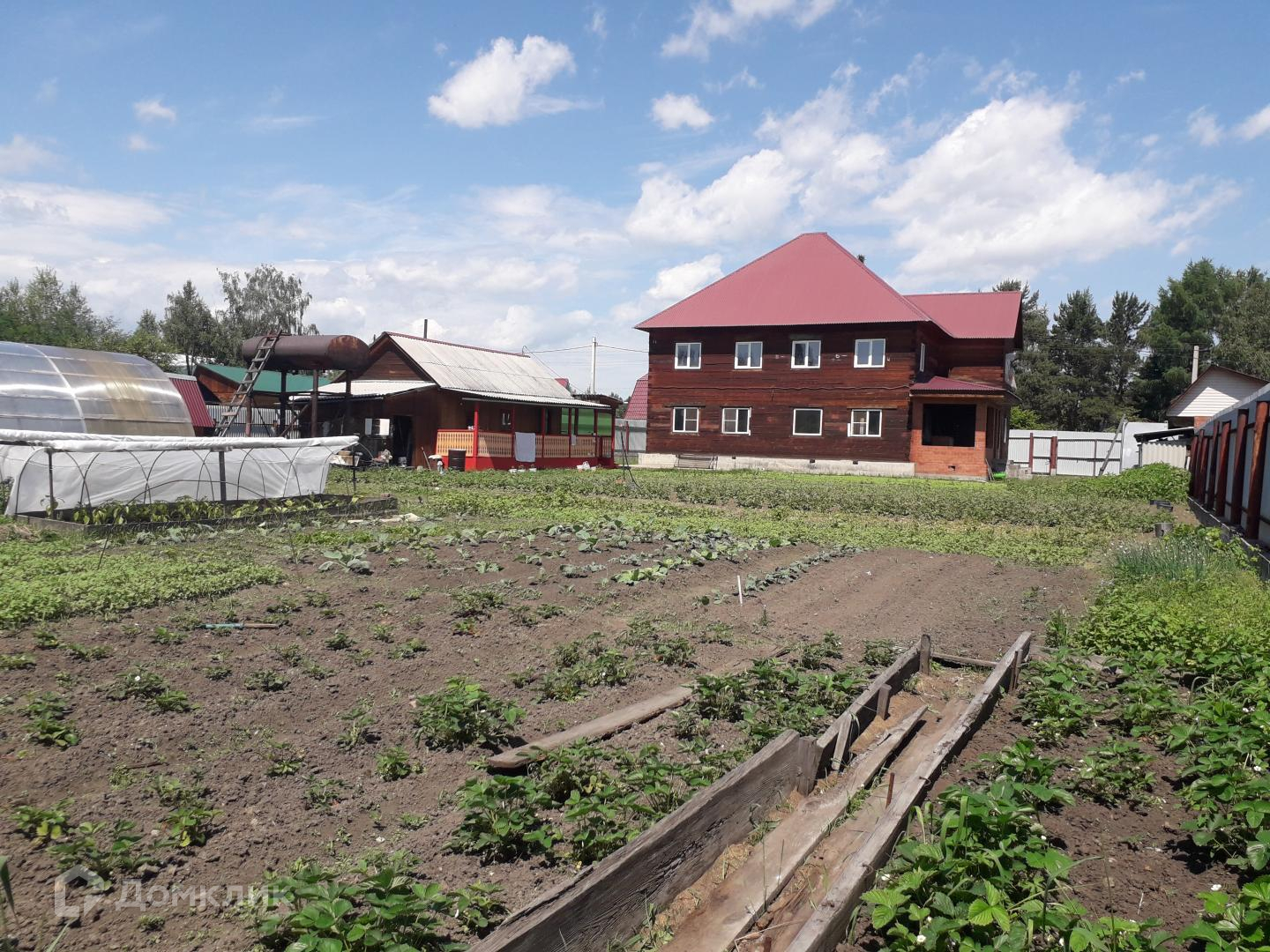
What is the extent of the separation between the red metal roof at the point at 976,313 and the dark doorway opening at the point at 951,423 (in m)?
3.28

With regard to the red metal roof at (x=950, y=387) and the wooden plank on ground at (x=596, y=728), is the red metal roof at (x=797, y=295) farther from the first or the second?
the wooden plank on ground at (x=596, y=728)

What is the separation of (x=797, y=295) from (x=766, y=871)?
36922mm

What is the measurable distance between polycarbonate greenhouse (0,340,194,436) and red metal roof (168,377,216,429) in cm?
1418

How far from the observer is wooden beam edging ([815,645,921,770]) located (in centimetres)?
519

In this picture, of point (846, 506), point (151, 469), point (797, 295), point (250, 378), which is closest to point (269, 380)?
point (250, 378)

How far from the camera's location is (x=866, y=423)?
120 ft

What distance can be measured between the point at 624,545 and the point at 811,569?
2.73 m

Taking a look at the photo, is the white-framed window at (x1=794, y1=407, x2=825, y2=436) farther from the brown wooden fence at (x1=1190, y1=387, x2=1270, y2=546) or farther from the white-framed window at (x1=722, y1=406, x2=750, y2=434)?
the brown wooden fence at (x1=1190, y1=387, x2=1270, y2=546)

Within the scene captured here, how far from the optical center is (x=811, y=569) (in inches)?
492

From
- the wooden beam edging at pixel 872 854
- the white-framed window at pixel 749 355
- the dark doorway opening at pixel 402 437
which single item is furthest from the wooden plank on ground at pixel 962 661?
the white-framed window at pixel 749 355

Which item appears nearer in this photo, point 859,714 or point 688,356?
point 859,714

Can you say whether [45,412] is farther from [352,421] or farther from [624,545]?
[624,545]

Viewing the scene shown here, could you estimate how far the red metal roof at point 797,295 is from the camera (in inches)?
1455

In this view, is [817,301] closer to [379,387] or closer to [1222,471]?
[379,387]
